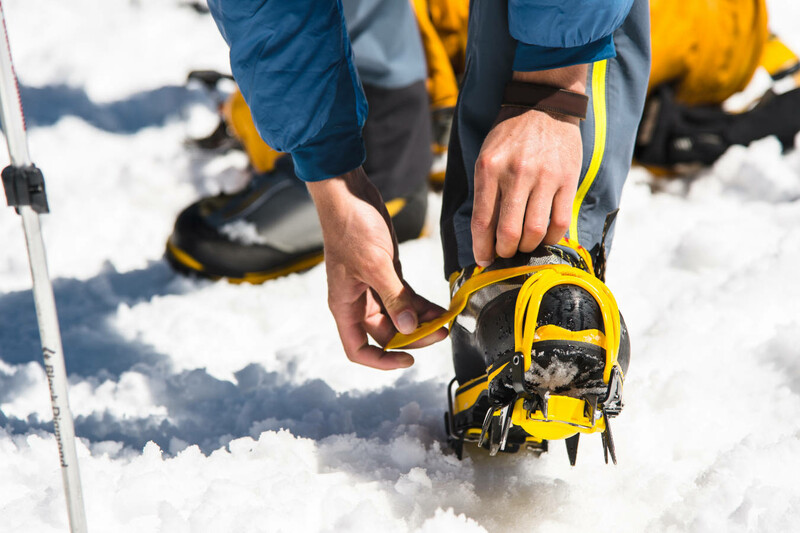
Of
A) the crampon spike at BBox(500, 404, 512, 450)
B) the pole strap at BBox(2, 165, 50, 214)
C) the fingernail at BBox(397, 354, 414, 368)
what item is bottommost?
the fingernail at BBox(397, 354, 414, 368)

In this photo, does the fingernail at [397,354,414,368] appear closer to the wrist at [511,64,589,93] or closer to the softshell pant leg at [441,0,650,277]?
the softshell pant leg at [441,0,650,277]

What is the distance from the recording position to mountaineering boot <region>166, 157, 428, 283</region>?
1606mm

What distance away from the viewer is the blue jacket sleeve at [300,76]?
858 mm

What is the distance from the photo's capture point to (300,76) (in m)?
0.88

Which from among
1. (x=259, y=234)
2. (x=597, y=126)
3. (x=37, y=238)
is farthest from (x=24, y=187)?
(x=259, y=234)

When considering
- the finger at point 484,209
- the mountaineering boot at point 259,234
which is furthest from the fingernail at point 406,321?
the mountaineering boot at point 259,234

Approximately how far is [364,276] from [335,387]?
0.35m

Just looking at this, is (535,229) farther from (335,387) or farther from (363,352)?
(335,387)

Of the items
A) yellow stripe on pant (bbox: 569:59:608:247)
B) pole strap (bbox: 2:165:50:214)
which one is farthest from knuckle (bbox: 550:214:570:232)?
pole strap (bbox: 2:165:50:214)

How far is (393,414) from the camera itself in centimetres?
111

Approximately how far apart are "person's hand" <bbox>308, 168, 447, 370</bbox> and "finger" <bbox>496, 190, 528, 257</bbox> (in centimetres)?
16

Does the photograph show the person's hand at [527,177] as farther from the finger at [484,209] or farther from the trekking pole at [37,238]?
the trekking pole at [37,238]

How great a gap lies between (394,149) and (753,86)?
48.4 inches

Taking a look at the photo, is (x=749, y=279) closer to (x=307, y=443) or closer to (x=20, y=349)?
(x=307, y=443)
